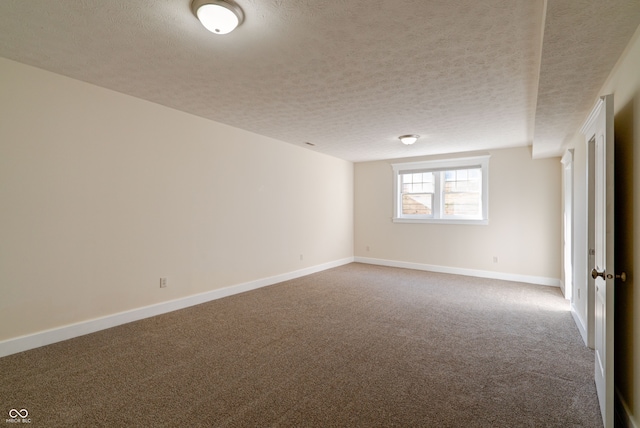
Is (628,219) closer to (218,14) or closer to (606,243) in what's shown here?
(606,243)

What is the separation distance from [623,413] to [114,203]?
4541 mm

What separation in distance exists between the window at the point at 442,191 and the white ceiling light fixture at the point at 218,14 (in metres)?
5.26

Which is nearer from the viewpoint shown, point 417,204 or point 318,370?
point 318,370

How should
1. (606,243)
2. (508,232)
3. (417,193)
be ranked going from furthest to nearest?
(417,193)
(508,232)
(606,243)

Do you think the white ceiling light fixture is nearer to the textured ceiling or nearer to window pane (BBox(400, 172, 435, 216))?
the textured ceiling

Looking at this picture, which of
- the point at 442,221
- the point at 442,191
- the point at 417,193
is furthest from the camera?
the point at 417,193

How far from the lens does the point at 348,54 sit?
2.35 m

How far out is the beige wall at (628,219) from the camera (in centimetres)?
169

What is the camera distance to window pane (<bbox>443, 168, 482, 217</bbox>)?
5.94 metres

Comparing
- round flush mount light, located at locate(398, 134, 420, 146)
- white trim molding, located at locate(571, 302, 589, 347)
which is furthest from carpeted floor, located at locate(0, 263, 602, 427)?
round flush mount light, located at locate(398, 134, 420, 146)

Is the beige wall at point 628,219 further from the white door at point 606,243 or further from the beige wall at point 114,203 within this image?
the beige wall at point 114,203

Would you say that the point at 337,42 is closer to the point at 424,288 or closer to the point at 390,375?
the point at 390,375

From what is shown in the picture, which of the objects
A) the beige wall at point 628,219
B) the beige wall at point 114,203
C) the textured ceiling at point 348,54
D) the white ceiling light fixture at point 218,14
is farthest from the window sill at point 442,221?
the white ceiling light fixture at point 218,14

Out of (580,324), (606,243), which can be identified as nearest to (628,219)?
(606,243)
